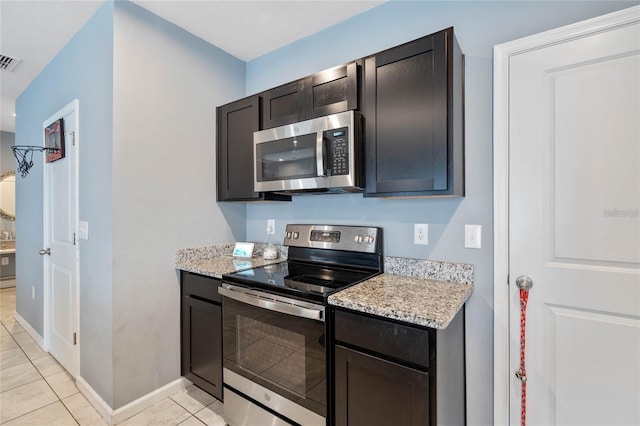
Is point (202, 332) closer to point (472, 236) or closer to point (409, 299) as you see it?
point (409, 299)

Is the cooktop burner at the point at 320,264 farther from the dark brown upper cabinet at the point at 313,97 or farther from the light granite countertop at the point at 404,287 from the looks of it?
the dark brown upper cabinet at the point at 313,97

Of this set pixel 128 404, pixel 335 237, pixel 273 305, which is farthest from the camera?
pixel 335 237

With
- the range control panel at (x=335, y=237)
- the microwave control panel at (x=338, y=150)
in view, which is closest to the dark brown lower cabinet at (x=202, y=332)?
the range control panel at (x=335, y=237)

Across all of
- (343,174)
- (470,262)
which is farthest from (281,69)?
(470,262)

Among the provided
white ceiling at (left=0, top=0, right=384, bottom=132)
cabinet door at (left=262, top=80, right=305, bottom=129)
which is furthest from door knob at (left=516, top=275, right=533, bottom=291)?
white ceiling at (left=0, top=0, right=384, bottom=132)

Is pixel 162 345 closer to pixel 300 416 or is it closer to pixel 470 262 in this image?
pixel 300 416

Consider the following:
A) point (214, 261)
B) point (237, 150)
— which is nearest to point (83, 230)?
point (214, 261)

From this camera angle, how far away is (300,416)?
4.89ft

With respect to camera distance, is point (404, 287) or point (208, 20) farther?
point (208, 20)

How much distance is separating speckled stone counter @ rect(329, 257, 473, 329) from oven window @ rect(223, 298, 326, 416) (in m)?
0.26

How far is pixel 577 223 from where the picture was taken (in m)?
1.37

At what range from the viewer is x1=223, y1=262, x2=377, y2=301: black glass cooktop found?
151cm

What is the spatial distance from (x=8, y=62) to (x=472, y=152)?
12.6 feet

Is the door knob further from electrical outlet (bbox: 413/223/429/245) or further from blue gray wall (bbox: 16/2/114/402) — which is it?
blue gray wall (bbox: 16/2/114/402)
